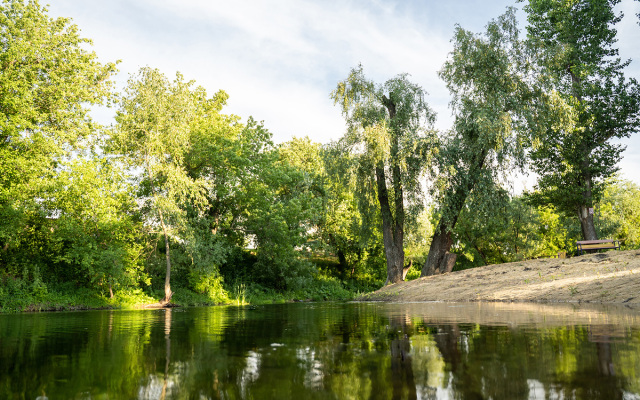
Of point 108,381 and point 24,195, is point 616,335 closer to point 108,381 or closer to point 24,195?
point 108,381

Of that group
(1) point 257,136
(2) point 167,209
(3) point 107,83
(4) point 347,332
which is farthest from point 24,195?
(4) point 347,332

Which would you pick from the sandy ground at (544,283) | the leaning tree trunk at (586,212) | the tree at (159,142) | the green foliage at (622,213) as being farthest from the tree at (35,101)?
the green foliage at (622,213)

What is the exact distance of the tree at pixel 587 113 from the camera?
26.2 metres

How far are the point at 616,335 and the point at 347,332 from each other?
299 centimetres

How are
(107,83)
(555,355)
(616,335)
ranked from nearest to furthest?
(555,355) → (616,335) → (107,83)

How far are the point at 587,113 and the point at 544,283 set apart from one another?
55.9 feet

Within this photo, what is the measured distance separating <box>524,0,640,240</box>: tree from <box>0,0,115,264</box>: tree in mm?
27739

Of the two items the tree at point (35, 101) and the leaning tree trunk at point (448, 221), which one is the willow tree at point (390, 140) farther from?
the tree at point (35, 101)

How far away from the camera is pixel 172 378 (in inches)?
114

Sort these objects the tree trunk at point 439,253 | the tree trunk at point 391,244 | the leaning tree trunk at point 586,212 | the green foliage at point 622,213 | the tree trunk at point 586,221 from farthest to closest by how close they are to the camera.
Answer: the green foliage at point 622,213 → the tree trunk at point 586,221 → the leaning tree trunk at point 586,212 → the tree trunk at point 391,244 → the tree trunk at point 439,253

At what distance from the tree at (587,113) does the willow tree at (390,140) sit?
8540 millimetres

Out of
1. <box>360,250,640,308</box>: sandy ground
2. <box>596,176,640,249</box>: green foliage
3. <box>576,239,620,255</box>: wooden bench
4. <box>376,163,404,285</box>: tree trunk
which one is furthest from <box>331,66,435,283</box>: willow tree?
<box>596,176,640,249</box>: green foliage

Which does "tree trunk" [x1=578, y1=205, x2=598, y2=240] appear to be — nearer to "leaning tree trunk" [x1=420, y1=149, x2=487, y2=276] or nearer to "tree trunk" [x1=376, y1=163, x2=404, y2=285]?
"leaning tree trunk" [x1=420, y1=149, x2=487, y2=276]

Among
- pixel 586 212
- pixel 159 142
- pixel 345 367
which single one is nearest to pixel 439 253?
pixel 586 212
